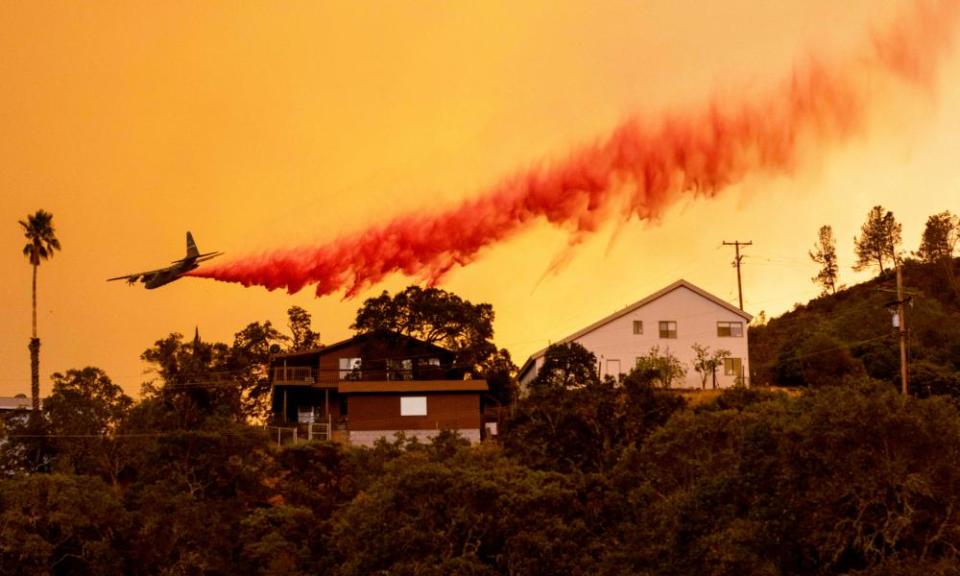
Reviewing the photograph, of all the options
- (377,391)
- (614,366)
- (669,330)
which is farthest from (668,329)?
(377,391)

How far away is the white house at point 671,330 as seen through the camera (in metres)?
68.1

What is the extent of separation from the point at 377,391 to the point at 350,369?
18.2 ft

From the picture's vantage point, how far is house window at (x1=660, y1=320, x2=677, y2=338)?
6862 centimetres

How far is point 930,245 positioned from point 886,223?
4300 millimetres

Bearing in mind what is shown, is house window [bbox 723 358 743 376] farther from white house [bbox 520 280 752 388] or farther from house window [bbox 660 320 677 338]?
house window [bbox 660 320 677 338]

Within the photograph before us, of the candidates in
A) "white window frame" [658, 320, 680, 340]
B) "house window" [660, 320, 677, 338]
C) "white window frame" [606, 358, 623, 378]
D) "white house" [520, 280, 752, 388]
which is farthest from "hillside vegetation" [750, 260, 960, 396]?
"white window frame" [606, 358, 623, 378]

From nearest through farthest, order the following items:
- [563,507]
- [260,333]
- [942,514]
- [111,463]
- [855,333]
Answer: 1. [942,514]
2. [563,507]
3. [111,463]
4. [855,333]
5. [260,333]

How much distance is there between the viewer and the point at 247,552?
41500 mm

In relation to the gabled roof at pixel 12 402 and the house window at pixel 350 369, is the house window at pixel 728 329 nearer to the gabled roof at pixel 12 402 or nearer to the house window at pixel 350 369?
the house window at pixel 350 369

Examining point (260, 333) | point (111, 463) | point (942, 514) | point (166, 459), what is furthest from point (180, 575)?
point (260, 333)

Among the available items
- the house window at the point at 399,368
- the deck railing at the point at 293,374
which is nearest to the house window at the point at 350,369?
the house window at the point at 399,368

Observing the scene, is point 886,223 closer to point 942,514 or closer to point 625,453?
point 625,453

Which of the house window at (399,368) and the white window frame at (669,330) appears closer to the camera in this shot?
the house window at (399,368)

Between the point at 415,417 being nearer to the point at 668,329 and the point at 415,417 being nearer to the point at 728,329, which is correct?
the point at 668,329
